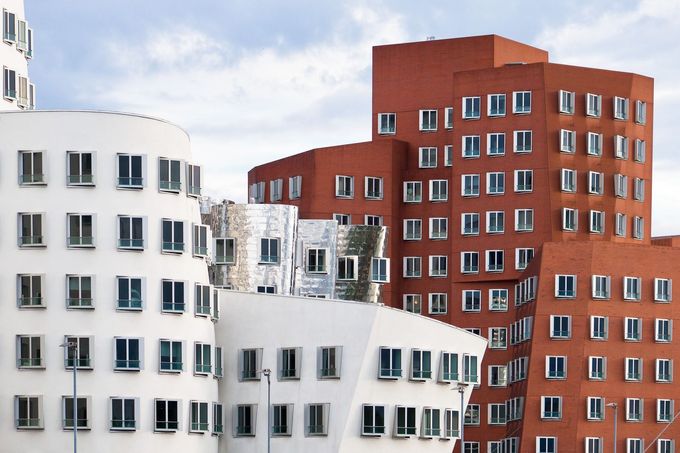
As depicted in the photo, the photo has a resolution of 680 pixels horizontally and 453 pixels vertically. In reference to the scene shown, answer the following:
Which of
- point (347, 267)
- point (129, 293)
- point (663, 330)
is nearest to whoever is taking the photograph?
point (129, 293)

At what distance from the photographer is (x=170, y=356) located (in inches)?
4518

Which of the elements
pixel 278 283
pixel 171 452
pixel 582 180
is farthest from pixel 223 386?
pixel 582 180

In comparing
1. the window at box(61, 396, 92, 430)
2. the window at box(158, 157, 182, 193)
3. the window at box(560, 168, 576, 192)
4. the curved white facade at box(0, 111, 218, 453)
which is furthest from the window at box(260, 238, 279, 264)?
the window at box(560, 168, 576, 192)

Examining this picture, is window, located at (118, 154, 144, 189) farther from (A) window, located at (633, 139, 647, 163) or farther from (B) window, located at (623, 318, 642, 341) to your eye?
(A) window, located at (633, 139, 647, 163)

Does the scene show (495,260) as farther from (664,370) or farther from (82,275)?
(82,275)

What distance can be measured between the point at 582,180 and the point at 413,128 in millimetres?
17466

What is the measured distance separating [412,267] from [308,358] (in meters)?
48.8

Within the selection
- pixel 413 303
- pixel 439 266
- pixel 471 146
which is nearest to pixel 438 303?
pixel 413 303

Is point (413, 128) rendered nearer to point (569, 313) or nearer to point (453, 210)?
point (453, 210)

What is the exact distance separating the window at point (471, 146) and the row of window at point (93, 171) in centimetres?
4977

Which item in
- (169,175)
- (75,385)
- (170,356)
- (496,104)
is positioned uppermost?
(496,104)

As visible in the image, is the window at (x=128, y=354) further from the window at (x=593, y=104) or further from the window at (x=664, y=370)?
the window at (x=593, y=104)

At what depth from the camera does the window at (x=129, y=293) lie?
113125 millimetres

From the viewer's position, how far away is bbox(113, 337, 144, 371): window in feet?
370
